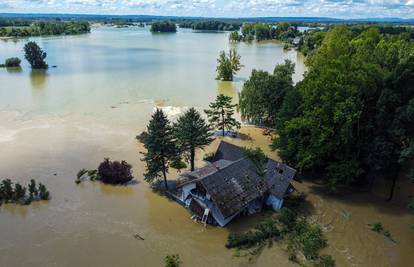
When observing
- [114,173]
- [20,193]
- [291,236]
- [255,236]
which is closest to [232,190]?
[255,236]

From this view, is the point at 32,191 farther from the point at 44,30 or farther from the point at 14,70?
the point at 44,30

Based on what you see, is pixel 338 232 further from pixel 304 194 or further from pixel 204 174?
pixel 204 174

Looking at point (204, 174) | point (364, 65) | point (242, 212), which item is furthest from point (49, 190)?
point (364, 65)

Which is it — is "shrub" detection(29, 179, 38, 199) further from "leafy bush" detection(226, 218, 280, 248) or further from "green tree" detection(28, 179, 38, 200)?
"leafy bush" detection(226, 218, 280, 248)

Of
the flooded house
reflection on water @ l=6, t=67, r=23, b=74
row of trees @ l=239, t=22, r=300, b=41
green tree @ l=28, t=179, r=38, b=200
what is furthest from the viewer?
row of trees @ l=239, t=22, r=300, b=41

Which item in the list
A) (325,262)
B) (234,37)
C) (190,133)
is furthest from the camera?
(234,37)

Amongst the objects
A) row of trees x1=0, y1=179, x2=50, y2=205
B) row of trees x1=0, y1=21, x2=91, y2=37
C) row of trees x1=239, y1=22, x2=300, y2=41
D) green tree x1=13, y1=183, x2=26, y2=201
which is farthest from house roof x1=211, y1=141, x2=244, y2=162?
row of trees x1=0, y1=21, x2=91, y2=37

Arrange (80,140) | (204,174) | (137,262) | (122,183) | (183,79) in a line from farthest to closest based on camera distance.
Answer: (183,79) < (80,140) < (122,183) < (204,174) < (137,262)
